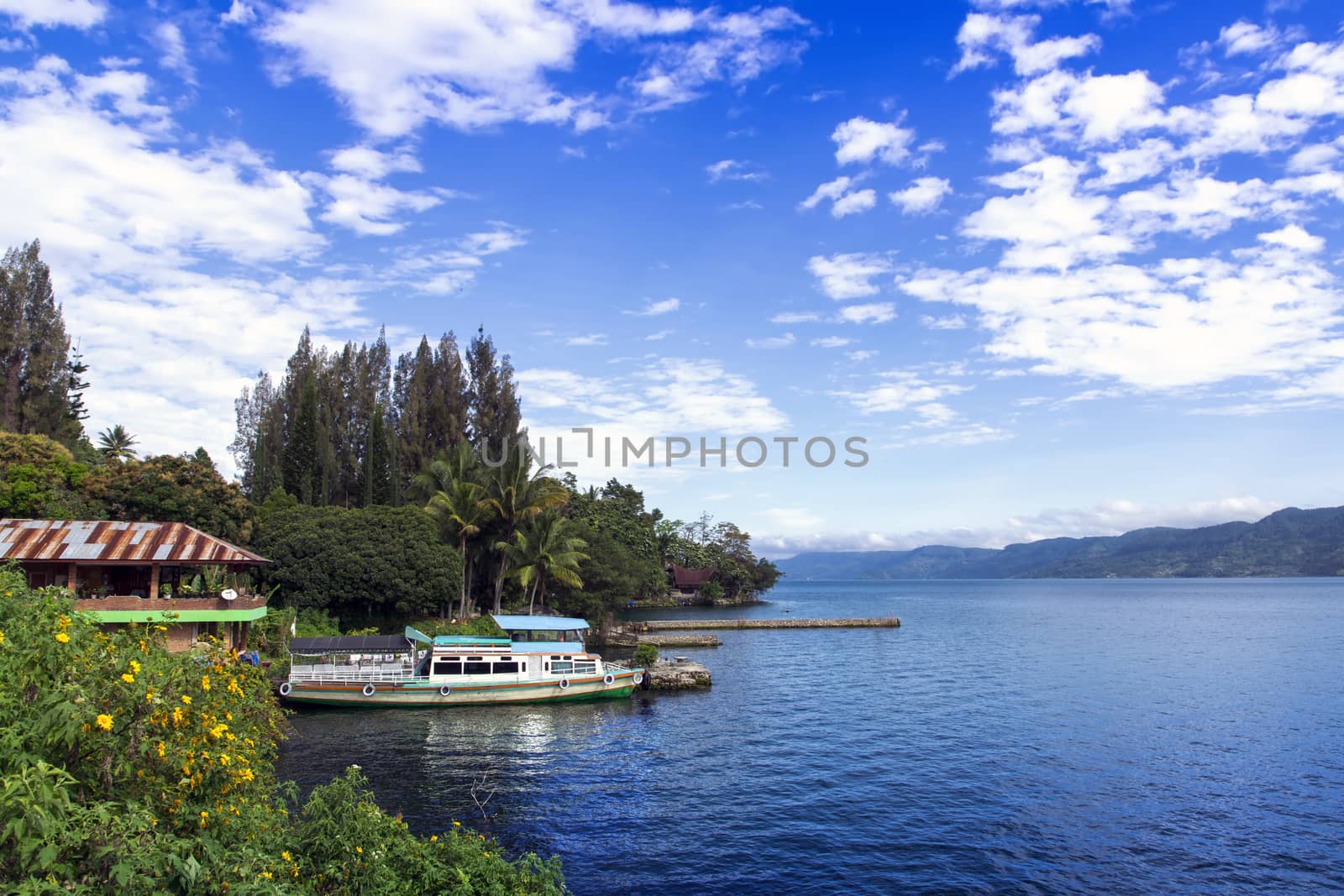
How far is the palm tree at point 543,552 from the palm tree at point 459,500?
2956 mm

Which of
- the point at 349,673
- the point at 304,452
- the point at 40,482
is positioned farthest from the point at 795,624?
the point at 40,482

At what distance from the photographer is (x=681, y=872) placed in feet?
59.4

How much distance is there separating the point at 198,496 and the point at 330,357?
125 ft

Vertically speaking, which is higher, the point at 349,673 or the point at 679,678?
the point at 349,673

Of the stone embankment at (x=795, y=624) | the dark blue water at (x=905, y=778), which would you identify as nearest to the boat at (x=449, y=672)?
the dark blue water at (x=905, y=778)

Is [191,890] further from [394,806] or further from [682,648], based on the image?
[682,648]

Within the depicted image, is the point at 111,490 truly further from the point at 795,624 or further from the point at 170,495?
the point at 795,624

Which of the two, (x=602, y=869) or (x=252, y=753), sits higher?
(x=252, y=753)

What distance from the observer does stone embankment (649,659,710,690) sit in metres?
42.5

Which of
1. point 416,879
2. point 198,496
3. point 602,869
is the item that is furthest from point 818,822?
point 198,496

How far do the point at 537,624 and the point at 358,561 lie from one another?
13850 mm

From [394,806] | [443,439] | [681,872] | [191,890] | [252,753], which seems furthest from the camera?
[443,439]

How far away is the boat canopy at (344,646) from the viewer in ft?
117

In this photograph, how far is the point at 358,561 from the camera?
47.8 meters
